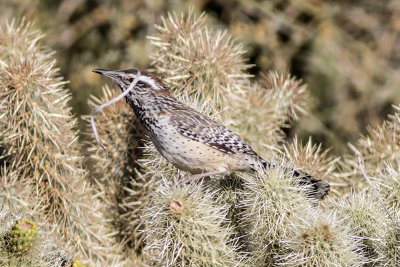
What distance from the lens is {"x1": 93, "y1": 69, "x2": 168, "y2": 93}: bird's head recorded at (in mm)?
→ 2600

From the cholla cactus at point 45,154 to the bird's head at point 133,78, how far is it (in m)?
0.26

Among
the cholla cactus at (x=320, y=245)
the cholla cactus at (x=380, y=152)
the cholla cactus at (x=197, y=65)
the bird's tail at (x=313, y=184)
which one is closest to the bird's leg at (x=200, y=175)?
the bird's tail at (x=313, y=184)

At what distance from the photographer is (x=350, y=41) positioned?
5.89 m

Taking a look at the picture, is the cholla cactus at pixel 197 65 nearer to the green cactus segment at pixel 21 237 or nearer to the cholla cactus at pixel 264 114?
the cholla cactus at pixel 264 114

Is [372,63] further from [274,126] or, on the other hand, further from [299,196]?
[299,196]

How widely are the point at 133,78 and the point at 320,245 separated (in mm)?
1163

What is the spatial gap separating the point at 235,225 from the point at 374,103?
3635 millimetres

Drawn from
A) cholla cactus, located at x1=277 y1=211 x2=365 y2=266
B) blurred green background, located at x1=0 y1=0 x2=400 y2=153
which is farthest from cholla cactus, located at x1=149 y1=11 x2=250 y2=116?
blurred green background, located at x1=0 y1=0 x2=400 y2=153

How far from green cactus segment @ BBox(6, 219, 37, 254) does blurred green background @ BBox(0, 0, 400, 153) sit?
3.28 metres

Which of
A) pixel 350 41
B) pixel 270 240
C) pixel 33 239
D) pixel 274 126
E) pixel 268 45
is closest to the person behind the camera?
pixel 33 239

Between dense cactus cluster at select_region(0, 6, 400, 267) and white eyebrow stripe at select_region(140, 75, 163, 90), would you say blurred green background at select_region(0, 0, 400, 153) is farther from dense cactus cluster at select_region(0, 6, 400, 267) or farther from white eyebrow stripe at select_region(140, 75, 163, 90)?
white eyebrow stripe at select_region(140, 75, 163, 90)

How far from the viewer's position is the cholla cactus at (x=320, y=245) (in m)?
1.88

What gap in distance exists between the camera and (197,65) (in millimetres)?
2711

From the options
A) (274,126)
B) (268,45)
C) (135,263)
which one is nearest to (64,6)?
(268,45)
